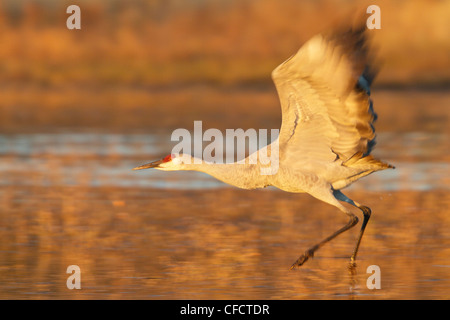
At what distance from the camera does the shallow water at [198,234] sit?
8672mm

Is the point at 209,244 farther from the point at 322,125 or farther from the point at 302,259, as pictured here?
the point at 322,125

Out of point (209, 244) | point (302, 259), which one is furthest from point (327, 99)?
point (209, 244)

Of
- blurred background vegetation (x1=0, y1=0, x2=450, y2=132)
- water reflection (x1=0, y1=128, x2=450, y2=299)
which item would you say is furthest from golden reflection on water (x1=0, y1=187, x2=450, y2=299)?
blurred background vegetation (x1=0, y1=0, x2=450, y2=132)

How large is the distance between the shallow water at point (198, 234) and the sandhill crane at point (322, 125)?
54 centimetres

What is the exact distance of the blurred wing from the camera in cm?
851

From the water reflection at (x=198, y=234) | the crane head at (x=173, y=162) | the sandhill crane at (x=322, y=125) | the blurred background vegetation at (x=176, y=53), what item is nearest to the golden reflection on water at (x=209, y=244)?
the water reflection at (x=198, y=234)

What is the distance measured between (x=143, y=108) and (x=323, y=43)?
16.7m

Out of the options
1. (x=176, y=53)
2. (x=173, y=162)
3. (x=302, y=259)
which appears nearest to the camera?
(x=302, y=259)

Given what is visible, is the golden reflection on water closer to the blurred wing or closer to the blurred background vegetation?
the blurred wing

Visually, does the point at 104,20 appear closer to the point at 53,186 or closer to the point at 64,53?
the point at 64,53

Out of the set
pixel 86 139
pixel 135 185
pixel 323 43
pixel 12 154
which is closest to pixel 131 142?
pixel 86 139

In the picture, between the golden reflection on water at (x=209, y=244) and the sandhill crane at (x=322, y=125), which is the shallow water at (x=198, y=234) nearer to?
the golden reflection on water at (x=209, y=244)

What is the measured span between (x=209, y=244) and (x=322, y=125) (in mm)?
1858

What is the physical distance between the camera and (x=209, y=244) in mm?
10305
